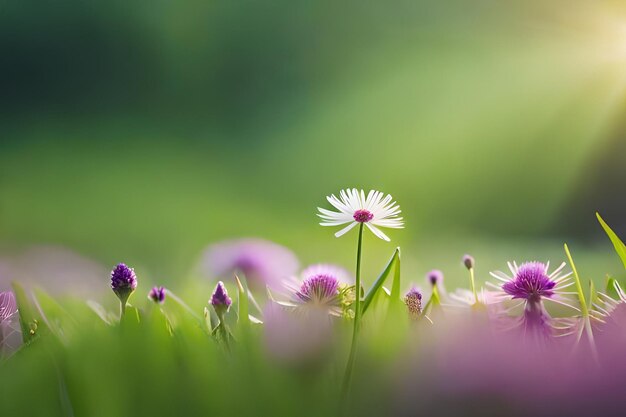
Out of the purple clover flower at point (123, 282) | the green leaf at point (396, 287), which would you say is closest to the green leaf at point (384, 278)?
the green leaf at point (396, 287)

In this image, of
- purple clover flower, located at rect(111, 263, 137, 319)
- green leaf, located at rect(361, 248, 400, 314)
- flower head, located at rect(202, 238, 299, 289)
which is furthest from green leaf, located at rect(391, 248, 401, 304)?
flower head, located at rect(202, 238, 299, 289)

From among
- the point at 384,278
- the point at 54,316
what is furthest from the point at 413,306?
the point at 54,316

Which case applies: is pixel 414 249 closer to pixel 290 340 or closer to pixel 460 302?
pixel 460 302

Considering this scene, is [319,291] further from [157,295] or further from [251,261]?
[251,261]

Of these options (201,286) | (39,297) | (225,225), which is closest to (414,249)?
(225,225)

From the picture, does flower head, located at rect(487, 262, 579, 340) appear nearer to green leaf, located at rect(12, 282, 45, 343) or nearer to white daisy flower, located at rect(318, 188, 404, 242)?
white daisy flower, located at rect(318, 188, 404, 242)

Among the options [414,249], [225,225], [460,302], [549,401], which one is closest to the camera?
[549,401]

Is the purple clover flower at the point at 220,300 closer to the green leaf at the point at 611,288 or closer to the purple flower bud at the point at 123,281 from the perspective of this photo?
the purple flower bud at the point at 123,281
